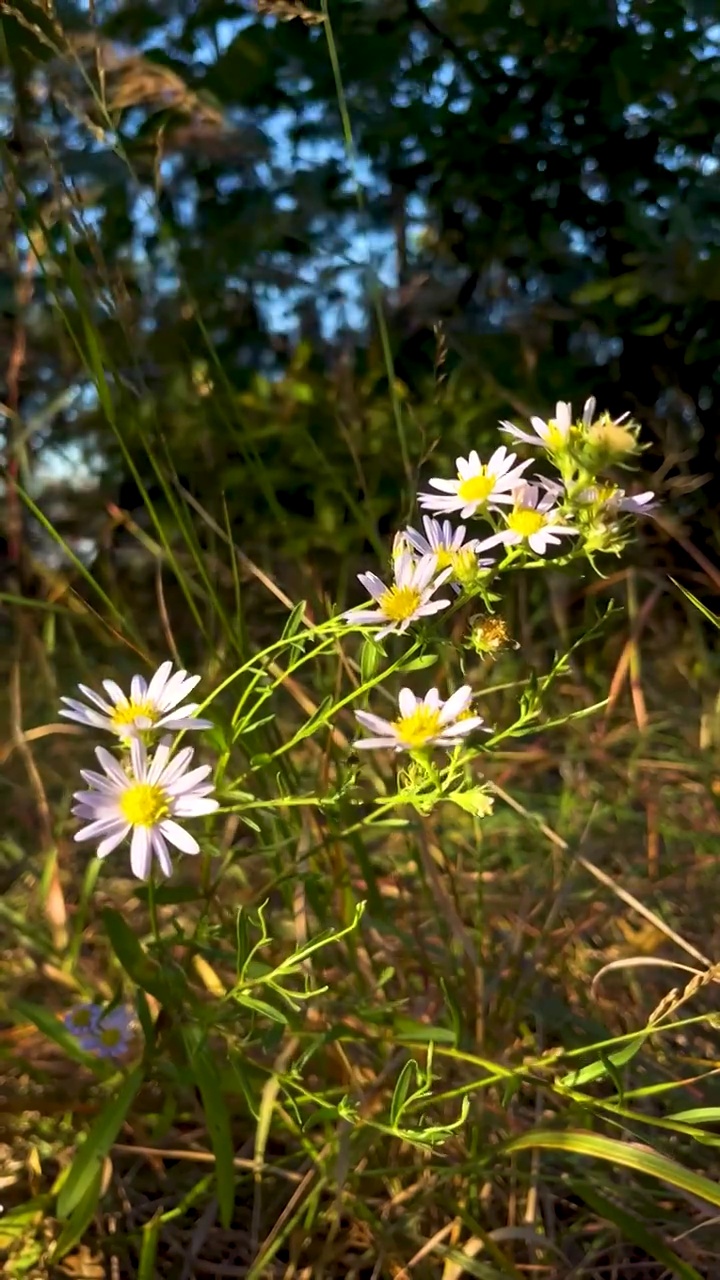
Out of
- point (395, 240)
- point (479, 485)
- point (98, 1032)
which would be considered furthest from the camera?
point (395, 240)

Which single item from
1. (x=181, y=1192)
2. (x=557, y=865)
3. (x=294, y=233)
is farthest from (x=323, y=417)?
(x=181, y=1192)

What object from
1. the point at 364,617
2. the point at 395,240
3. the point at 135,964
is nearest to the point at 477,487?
the point at 364,617

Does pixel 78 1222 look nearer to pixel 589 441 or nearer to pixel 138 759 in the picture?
pixel 138 759

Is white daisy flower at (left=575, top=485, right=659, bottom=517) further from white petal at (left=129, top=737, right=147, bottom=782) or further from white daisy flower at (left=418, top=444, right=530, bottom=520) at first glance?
white petal at (left=129, top=737, right=147, bottom=782)

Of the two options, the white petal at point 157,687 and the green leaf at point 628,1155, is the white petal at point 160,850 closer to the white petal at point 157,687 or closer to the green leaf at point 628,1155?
the white petal at point 157,687

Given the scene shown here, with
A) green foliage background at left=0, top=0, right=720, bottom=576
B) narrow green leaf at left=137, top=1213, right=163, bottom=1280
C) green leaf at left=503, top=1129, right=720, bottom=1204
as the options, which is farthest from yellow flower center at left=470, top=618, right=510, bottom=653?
green foliage background at left=0, top=0, right=720, bottom=576

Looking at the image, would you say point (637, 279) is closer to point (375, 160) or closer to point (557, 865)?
point (375, 160)
